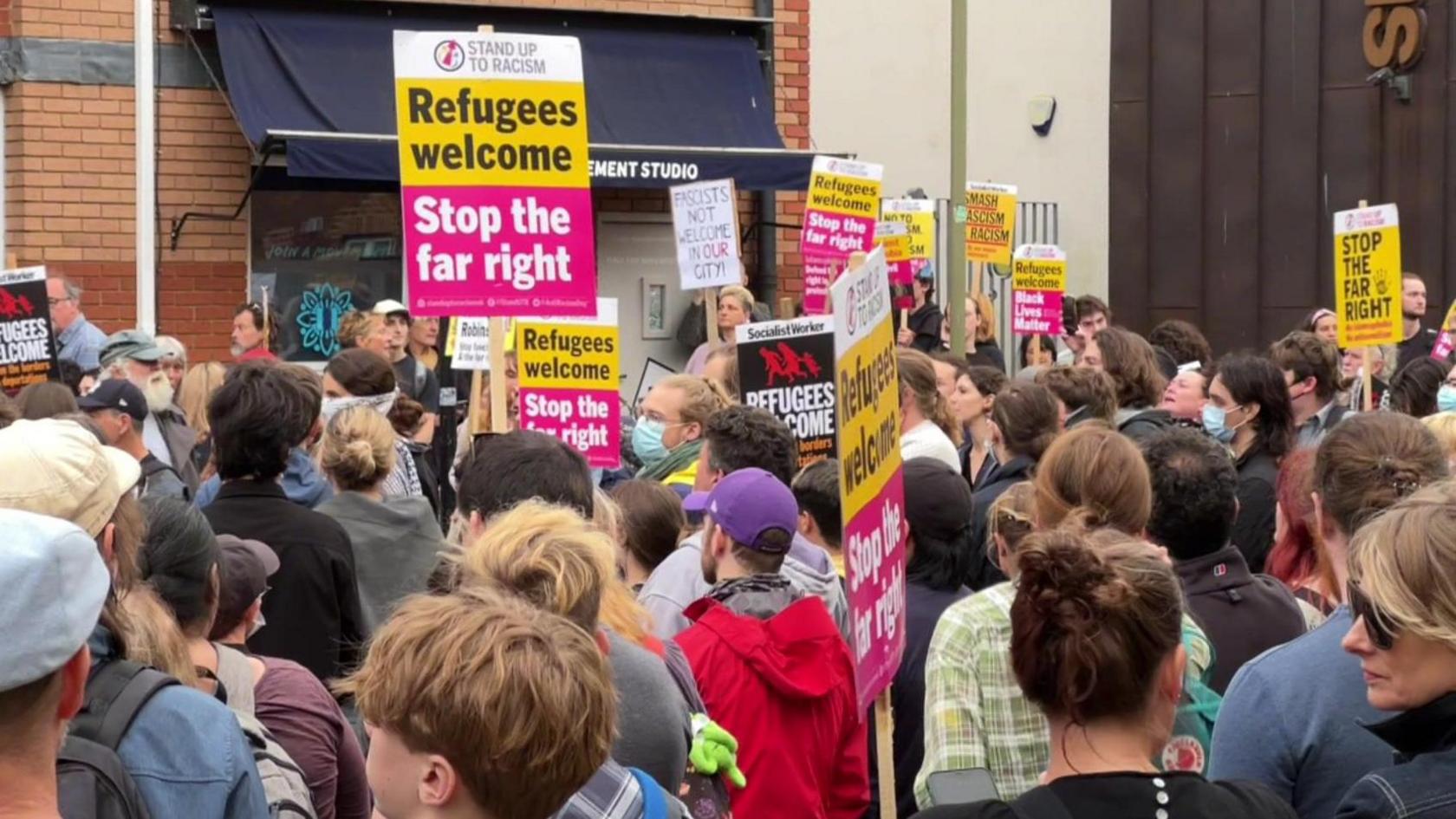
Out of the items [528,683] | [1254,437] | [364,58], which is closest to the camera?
[528,683]

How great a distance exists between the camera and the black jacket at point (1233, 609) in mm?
4926

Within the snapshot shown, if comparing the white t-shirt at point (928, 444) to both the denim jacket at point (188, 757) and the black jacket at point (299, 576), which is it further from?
the denim jacket at point (188, 757)

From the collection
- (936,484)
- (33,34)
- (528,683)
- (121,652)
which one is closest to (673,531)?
(936,484)

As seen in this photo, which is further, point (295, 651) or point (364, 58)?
point (364, 58)

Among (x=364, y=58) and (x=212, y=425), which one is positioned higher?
(x=364, y=58)

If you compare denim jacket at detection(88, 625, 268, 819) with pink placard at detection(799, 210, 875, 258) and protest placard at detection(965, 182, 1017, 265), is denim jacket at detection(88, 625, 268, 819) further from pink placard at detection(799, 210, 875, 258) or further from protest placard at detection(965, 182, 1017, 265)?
protest placard at detection(965, 182, 1017, 265)

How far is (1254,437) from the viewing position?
8367mm

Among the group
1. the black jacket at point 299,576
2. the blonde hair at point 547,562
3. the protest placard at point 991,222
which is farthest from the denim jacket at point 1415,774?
the protest placard at point 991,222

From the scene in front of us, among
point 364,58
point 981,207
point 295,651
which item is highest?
point 364,58

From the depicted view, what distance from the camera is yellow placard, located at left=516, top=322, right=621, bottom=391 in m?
9.33

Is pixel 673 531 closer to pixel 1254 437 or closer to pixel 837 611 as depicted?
pixel 837 611

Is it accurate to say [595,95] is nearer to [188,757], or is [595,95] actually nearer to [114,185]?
[114,185]

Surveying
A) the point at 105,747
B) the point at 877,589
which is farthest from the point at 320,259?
the point at 105,747

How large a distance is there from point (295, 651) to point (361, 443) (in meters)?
0.90
